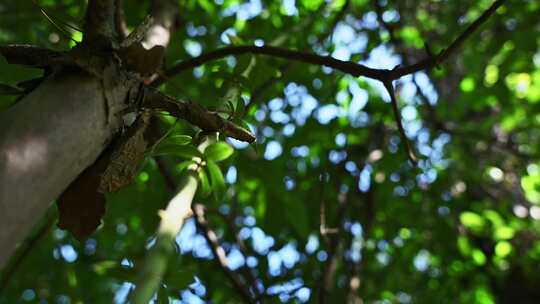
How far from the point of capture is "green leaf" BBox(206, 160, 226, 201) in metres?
0.86

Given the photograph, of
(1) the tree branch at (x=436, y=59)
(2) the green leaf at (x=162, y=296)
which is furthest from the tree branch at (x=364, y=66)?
(2) the green leaf at (x=162, y=296)

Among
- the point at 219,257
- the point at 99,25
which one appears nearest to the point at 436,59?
the point at 99,25

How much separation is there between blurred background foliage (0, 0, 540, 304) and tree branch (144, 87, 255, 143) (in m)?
0.29

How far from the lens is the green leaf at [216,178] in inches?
34.0

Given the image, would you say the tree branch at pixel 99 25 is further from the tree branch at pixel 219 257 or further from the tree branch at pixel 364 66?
the tree branch at pixel 219 257

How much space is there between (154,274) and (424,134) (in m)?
2.61

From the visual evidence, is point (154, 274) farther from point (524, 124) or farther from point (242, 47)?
point (524, 124)

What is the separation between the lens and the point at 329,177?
6.97ft

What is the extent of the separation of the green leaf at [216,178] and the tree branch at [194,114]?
101 millimetres

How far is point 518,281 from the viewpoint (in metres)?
3.27

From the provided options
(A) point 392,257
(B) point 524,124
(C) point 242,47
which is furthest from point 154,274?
(B) point 524,124

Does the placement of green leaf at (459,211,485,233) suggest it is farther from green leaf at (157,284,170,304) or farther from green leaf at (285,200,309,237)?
green leaf at (157,284,170,304)

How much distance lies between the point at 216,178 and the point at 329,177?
4.23 feet

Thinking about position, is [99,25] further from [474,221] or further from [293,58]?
[474,221]
